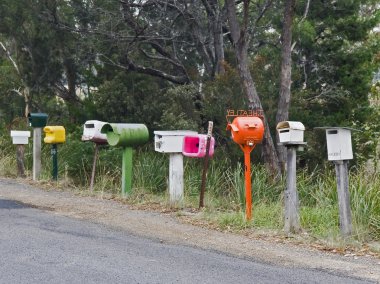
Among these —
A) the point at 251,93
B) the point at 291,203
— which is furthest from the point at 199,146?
the point at 251,93

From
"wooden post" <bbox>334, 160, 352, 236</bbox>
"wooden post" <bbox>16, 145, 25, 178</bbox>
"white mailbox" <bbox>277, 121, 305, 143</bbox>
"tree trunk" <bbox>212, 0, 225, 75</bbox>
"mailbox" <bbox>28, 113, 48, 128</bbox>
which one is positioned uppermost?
"tree trunk" <bbox>212, 0, 225, 75</bbox>

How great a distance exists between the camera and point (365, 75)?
16.3m

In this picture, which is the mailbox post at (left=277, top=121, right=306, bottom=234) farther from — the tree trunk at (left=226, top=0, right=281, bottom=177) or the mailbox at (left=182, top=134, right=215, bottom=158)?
the tree trunk at (left=226, top=0, right=281, bottom=177)

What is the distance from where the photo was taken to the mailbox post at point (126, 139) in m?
11.0

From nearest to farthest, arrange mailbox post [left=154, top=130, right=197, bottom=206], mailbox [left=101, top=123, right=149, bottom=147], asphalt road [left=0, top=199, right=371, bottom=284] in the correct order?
asphalt road [left=0, top=199, right=371, bottom=284]
mailbox post [left=154, top=130, right=197, bottom=206]
mailbox [left=101, top=123, right=149, bottom=147]

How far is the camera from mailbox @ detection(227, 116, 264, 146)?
8.91 meters

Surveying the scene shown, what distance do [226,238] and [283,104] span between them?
5.73m

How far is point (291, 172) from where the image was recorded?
8.29 meters

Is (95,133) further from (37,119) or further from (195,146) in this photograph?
(37,119)

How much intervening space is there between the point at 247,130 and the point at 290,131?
2.64 feet

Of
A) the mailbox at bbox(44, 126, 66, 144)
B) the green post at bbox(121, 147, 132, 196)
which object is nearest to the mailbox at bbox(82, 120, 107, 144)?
the green post at bbox(121, 147, 132, 196)

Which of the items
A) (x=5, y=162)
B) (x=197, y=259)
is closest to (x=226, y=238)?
(x=197, y=259)

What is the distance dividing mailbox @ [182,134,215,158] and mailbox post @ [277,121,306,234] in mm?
2044

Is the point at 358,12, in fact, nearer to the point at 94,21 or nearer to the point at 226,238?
the point at 94,21
